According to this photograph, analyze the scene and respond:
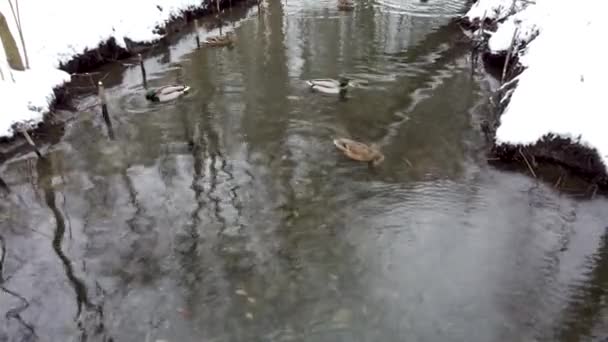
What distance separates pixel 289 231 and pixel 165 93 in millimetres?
5313

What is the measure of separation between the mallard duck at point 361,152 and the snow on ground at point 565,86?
2.07 metres

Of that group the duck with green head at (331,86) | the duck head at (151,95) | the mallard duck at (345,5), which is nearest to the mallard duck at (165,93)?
the duck head at (151,95)

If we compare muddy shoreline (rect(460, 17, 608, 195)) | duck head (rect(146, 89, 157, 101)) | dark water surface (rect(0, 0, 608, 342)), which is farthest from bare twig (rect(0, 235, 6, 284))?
muddy shoreline (rect(460, 17, 608, 195))

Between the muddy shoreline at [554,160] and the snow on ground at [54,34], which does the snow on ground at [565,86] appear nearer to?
the muddy shoreline at [554,160]

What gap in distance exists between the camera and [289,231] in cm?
677

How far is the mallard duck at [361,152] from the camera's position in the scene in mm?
8328

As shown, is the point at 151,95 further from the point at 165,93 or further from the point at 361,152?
the point at 361,152

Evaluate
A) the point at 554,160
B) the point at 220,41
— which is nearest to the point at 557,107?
the point at 554,160

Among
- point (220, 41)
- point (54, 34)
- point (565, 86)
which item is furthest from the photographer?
point (220, 41)

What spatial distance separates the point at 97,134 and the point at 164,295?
485 cm

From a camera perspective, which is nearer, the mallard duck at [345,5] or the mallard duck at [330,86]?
the mallard duck at [330,86]

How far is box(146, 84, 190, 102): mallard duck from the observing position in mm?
10555

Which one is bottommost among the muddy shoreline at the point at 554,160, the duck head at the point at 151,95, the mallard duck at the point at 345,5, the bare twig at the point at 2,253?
the bare twig at the point at 2,253

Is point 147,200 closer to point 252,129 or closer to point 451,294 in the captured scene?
point 252,129
